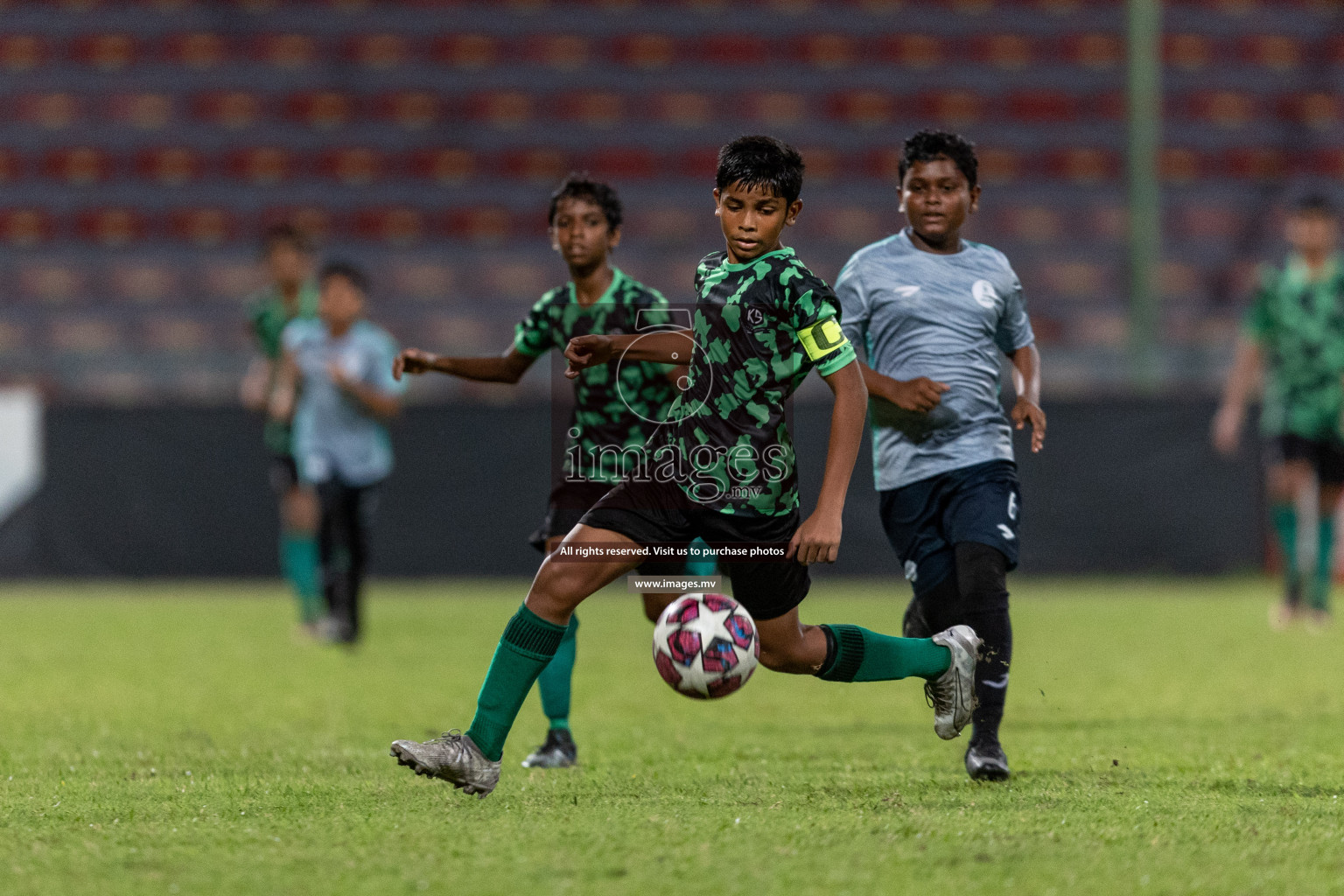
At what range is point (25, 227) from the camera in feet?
54.6

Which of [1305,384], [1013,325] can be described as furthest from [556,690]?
[1305,384]

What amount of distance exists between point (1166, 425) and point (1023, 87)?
601 cm

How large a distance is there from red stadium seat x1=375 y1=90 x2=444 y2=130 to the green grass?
31.0 feet

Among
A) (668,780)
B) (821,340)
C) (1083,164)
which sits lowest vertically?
(668,780)

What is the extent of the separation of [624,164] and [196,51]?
191 inches

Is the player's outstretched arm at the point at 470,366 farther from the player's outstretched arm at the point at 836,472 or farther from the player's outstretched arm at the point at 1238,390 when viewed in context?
the player's outstretched arm at the point at 1238,390

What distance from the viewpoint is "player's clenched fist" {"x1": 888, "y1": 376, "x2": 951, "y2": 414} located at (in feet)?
14.3

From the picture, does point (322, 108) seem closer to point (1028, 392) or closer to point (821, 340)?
point (1028, 392)

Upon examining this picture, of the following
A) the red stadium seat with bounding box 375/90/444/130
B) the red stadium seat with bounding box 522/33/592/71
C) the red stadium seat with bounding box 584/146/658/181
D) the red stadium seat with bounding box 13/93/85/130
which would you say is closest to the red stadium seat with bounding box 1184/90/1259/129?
the red stadium seat with bounding box 584/146/658/181

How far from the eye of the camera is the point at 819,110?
17.1 metres

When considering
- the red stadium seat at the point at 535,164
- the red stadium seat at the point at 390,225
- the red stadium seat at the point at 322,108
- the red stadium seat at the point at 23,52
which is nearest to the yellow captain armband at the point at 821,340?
the red stadium seat at the point at 390,225

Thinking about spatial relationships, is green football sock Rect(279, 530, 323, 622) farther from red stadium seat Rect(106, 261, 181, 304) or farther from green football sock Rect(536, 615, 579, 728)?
red stadium seat Rect(106, 261, 181, 304)

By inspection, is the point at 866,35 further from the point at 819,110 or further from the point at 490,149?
the point at 490,149

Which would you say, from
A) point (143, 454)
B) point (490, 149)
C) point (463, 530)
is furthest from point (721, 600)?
point (490, 149)
